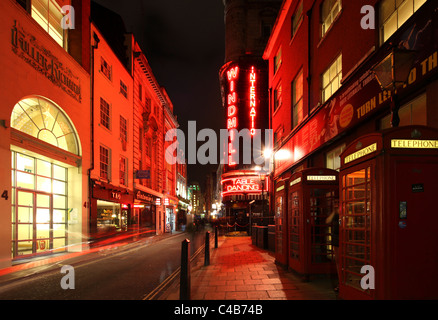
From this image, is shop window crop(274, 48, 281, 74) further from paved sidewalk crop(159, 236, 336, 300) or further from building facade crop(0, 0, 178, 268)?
paved sidewalk crop(159, 236, 336, 300)

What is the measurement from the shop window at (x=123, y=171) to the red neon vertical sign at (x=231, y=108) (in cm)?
1251

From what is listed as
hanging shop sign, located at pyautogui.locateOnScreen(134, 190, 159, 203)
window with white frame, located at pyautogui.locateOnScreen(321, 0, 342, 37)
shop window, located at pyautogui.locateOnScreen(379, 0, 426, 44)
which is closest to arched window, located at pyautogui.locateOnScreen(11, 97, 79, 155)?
hanging shop sign, located at pyautogui.locateOnScreen(134, 190, 159, 203)

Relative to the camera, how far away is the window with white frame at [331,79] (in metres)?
11.8

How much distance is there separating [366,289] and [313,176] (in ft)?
11.9

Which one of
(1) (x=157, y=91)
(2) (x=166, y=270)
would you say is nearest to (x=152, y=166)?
(1) (x=157, y=91)

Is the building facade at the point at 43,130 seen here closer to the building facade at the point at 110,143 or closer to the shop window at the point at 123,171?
the building facade at the point at 110,143

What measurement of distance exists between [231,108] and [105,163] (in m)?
16.8

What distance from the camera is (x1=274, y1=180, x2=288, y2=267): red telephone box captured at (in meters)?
9.61

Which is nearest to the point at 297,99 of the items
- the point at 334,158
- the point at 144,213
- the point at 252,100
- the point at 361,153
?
the point at 334,158

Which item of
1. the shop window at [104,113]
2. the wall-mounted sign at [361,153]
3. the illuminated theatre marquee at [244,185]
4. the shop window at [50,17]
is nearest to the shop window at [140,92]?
the shop window at [104,113]

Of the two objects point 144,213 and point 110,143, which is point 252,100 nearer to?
point 144,213

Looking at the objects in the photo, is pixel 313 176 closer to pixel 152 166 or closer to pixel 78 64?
pixel 78 64

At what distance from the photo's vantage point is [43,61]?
1469 centimetres

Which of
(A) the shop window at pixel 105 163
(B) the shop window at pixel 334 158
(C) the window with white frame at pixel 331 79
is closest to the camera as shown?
(B) the shop window at pixel 334 158
